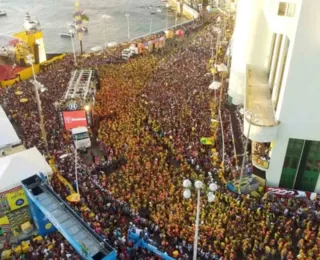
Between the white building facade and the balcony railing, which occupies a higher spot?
the balcony railing

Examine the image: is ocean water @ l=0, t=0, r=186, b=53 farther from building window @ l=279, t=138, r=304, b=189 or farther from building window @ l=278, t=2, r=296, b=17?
building window @ l=279, t=138, r=304, b=189

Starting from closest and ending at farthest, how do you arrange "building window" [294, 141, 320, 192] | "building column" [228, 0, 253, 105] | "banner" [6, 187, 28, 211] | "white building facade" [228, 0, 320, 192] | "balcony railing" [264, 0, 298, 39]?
"white building facade" [228, 0, 320, 192] → "banner" [6, 187, 28, 211] → "balcony railing" [264, 0, 298, 39] → "building window" [294, 141, 320, 192] → "building column" [228, 0, 253, 105]

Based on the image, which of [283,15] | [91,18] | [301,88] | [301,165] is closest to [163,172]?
[301,165]

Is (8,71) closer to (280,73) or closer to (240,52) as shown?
(240,52)

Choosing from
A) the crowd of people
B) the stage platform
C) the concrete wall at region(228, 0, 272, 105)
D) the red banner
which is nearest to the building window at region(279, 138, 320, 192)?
the red banner

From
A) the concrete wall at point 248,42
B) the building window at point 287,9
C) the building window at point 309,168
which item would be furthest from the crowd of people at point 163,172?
the building window at point 287,9
